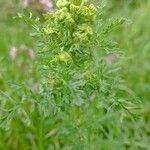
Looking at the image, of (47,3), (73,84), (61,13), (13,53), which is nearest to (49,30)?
(61,13)

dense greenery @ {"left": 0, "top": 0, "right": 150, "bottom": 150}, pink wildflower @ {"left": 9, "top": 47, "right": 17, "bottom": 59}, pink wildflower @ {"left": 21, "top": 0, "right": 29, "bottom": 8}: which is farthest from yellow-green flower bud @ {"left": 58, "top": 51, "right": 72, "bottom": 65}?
pink wildflower @ {"left": 21, "top": 0, "right": 29, "bottom": 8}

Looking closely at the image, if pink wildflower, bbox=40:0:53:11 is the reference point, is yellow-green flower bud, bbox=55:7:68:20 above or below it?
below

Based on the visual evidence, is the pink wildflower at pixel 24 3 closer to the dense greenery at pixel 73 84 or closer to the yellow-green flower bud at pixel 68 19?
the dense greenery at pixel 73 84

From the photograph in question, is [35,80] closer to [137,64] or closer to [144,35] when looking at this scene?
[137,64]

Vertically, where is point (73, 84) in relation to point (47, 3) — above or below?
below

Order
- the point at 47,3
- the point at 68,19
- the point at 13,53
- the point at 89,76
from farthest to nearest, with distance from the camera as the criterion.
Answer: the point at 47,3 < the point at 13,53 < the point at 89,76 < the point at 68,19

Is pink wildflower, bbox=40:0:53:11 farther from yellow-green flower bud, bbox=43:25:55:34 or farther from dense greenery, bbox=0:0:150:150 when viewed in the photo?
yellow-green flower bud, bbox=43:25:55:34

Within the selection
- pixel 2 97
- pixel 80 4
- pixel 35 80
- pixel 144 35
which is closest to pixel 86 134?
pixel 2 97

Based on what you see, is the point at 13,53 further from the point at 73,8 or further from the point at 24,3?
the point at 73,8
